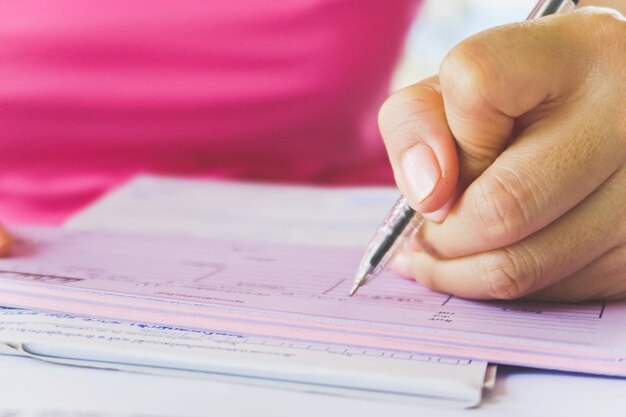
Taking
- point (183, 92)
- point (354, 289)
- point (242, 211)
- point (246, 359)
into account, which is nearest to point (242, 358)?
point (246, 359)

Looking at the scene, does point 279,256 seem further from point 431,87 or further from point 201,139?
point 201,139

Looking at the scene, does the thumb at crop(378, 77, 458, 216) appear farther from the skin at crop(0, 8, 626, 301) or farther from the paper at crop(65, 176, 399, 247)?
the paper at crop(65, 176, 399, 247)

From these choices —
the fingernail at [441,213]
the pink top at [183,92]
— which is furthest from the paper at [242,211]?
the fingernail at [441,213]

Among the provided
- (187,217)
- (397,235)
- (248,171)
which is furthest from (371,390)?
(248,171)

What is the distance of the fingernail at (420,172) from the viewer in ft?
1.42

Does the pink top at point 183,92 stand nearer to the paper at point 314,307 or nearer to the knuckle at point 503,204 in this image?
the paper at point 314,307

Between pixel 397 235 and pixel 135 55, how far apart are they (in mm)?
482

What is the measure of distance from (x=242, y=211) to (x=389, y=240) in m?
0.28

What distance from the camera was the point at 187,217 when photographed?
71 cm

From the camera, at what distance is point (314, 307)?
42 cm

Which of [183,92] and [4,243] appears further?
[183,92]

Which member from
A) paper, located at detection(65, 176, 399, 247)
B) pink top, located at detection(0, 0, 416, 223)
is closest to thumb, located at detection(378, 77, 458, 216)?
paper, located at detection(65, 176, 399, 247)

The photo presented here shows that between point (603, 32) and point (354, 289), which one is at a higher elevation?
point (603, 32)

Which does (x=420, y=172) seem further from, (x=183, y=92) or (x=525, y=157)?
(x=183, y=92)
